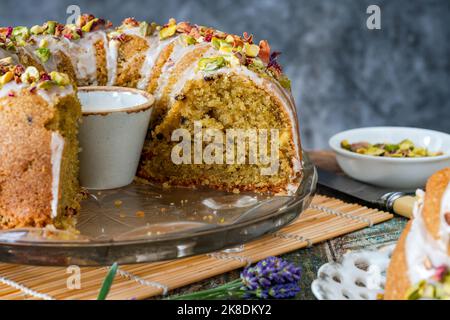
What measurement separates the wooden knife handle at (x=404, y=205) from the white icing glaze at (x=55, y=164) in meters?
1.47

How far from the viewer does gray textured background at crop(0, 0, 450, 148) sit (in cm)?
575

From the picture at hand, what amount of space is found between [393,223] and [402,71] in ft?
9.95

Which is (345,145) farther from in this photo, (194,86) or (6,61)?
(6,61)

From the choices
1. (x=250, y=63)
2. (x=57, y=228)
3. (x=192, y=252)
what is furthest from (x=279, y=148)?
(x=57, y=228)

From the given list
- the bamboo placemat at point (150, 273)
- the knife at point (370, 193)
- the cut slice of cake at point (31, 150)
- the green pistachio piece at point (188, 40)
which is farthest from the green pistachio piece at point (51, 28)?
the knife at point (370, 193)

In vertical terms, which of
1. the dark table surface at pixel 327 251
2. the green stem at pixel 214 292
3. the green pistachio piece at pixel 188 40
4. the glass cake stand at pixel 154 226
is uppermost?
the green pistachio piece at pixel 188 40

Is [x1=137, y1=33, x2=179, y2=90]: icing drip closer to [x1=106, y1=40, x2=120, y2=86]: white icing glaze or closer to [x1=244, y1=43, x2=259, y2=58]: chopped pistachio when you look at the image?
[x1=106, y1=40, x2=120, y2=86]: white icing glaze

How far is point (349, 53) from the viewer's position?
19.5 feet

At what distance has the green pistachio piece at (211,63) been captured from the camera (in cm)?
320

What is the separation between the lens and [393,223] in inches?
126

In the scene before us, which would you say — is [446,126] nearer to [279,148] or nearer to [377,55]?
[377,55]

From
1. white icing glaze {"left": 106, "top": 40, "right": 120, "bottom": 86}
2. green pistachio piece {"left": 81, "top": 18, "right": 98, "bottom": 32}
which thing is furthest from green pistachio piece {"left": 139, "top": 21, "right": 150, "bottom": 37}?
green pistachio piece {"left": 81, "top": 18, "right": 98, "bottom": 32}

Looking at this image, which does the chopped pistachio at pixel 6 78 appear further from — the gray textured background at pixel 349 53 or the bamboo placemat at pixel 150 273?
the gray textured background at pixel 349 53

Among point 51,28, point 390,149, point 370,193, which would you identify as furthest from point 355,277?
point 51,28
